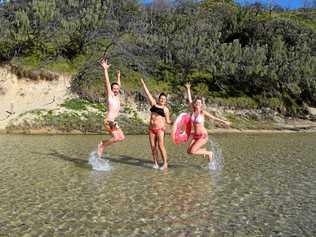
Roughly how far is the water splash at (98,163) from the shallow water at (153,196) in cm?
14

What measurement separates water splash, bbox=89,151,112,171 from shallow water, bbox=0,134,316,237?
14cm

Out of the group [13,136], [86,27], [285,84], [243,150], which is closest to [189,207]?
[243,150]

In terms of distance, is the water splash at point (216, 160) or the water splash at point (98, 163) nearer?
the water splash at point (98, 163)

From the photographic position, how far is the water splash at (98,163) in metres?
11.2

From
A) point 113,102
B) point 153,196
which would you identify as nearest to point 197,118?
point 113,102

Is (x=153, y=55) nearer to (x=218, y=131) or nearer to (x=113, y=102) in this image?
(x=218, y=131)

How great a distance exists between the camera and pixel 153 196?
332 inches

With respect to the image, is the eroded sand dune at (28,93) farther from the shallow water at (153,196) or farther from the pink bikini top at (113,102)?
the pink bikini top at (113,102)

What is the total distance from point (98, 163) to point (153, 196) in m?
3.63

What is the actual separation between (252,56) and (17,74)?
39.5 feet

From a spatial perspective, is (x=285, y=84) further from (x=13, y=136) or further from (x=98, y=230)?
(x=98, y=230)

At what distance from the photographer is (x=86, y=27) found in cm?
2575

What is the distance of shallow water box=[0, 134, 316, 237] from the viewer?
6.59 metres

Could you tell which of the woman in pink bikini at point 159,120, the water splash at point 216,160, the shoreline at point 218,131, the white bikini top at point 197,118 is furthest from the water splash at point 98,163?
the shoreline at point 218,131
